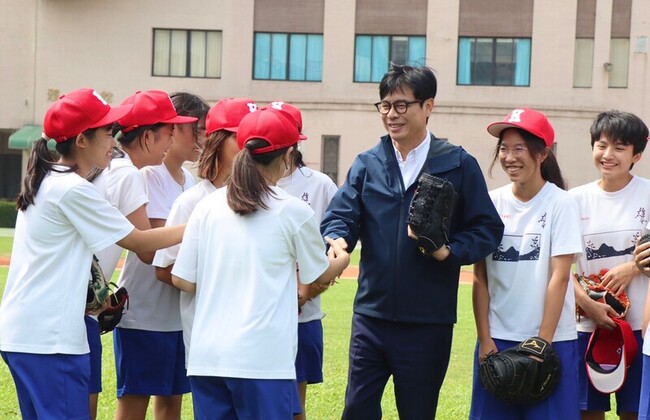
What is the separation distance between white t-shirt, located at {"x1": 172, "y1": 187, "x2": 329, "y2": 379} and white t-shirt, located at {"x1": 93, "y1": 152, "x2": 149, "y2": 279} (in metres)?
0.75

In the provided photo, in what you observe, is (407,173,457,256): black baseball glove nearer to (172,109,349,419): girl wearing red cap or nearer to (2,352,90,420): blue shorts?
(172,109,349,419): girl wearing red cap

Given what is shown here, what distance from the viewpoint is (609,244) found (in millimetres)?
5238

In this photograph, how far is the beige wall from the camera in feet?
115

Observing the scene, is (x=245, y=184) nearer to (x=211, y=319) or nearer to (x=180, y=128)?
(x=211, y=319)

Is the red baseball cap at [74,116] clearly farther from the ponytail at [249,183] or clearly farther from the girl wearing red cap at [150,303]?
the ponytail at [249,183]

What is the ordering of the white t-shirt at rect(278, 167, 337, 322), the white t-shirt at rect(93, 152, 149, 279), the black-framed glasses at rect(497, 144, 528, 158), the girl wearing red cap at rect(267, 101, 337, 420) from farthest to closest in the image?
the white t-shirt at rect(278, 167, 337, 322), the girl wearing red cap at rect(267, 101, 337, 420), the black-framed glasses at rect(497, 144, 528, 158), the white t-shirt at rect(93, 152, 149, 279)

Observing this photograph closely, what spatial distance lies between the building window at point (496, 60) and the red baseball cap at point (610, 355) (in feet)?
102

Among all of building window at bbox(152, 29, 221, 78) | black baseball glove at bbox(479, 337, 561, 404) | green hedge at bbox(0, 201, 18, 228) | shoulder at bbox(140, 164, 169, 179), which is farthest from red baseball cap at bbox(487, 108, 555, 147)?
green hedge at bbox(0, 201, 18, 228)

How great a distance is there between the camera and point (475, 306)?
4.95 meters

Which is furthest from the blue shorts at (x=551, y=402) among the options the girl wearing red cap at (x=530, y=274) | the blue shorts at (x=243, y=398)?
the blue shorts at (x=243, y=398)

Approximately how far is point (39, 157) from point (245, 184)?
100 centimetres

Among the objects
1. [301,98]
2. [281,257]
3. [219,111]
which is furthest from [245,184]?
[301,98]

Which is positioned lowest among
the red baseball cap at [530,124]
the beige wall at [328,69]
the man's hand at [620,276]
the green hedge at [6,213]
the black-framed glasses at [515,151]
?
the green hedge at [6,213]

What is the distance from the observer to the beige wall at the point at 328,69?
1380 inches
